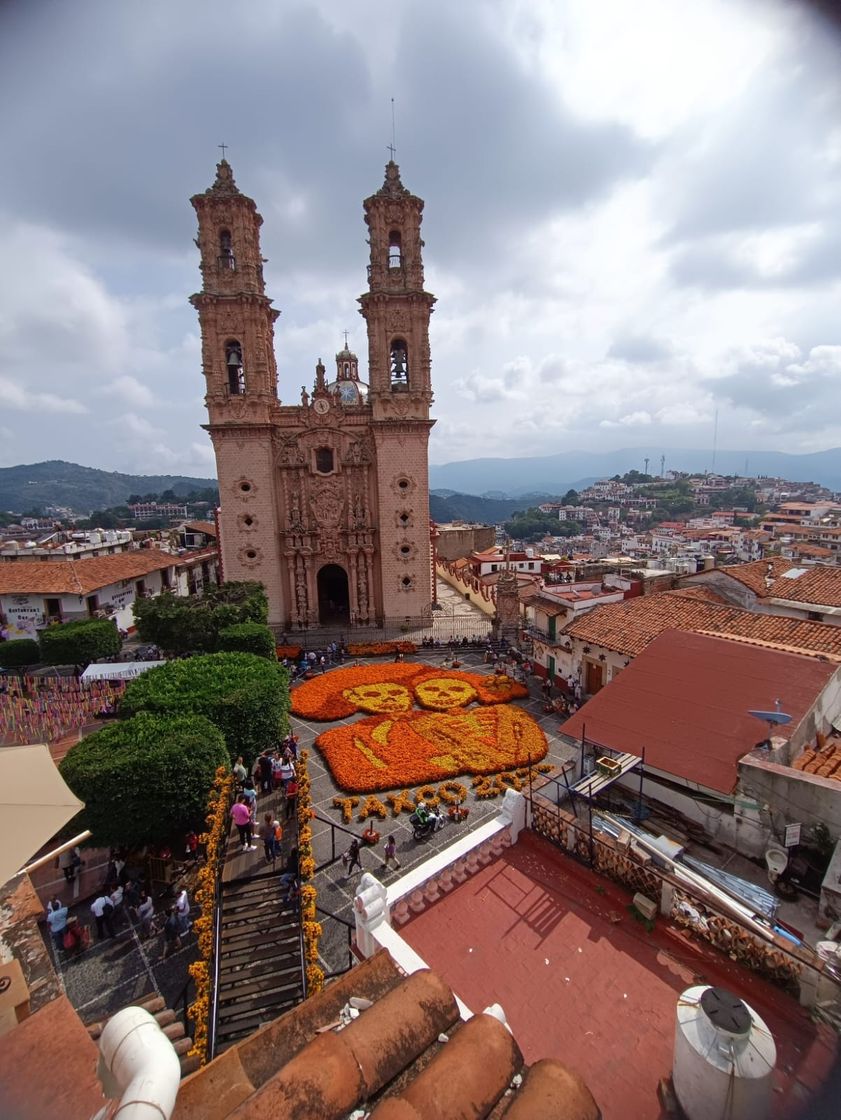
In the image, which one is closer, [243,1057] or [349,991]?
[243,1057]

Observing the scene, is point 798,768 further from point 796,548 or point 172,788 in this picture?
point 796,548

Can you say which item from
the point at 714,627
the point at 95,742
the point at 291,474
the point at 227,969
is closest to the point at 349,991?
the point at 227,969

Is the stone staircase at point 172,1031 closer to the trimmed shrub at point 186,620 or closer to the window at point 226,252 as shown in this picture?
the trimmed shrub at point 186,620

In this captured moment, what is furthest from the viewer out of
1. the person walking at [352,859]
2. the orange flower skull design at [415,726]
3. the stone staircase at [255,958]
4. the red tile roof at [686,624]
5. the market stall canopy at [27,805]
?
the orange flower skull design at [415,726]

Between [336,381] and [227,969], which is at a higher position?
[336,381]

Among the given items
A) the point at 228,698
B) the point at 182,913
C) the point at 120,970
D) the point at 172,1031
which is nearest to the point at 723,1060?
the point at 172,1031

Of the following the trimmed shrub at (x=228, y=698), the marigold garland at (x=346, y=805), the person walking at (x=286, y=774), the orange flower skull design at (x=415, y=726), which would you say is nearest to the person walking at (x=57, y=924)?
the trimmed shrub at (x=228, y=698)

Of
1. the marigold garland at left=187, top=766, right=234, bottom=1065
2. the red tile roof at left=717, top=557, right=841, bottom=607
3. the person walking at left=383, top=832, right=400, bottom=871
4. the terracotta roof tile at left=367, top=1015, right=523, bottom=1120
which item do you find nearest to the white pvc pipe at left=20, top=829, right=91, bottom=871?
the marigold garland at left=187, top=766, right=234, bottom=1065
